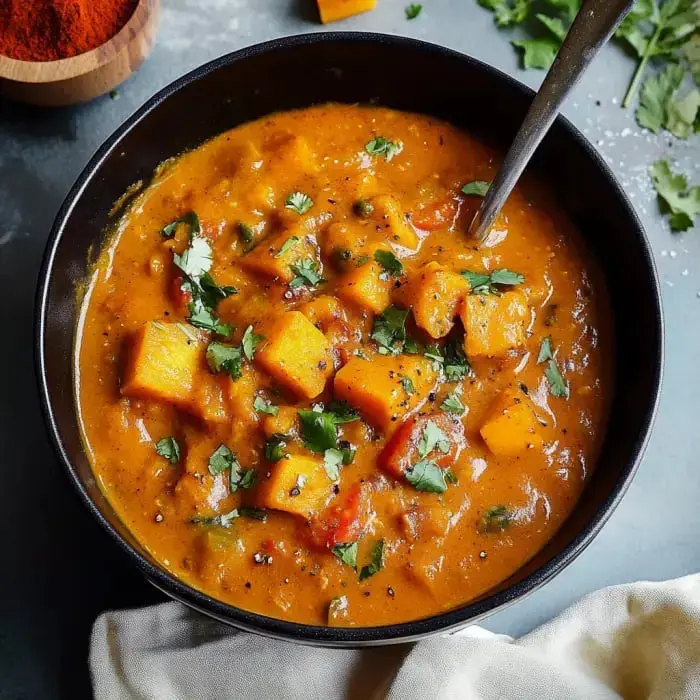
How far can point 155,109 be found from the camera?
3453 mm

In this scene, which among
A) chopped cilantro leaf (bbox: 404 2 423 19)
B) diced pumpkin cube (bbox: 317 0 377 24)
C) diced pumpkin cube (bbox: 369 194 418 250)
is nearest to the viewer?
diced pumpkin cube (bbox: 369 194 418 250)

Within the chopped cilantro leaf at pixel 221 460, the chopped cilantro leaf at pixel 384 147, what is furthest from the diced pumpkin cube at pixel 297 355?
the chopped cilantro leaf at pixel 384 147

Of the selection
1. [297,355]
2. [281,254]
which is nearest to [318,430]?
[297,355]

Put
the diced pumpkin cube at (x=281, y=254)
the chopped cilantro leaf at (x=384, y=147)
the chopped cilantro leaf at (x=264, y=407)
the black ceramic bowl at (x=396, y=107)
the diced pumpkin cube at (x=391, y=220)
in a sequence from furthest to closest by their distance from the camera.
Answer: the chopped cilantro leaf at (x=384, y=147)
the diced pumpkin cube at (x=391, y=220)
the diced pumpkin cube at (x=281, y=254)
the chopped cilantro leaf at (x=264, y=407)
the black ceramic bowl at (x=396, y=107)

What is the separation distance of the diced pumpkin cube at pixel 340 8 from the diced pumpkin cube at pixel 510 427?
192 cm

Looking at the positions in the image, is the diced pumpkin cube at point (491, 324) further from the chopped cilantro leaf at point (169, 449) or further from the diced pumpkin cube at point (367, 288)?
the chopped cilantro leaf at point (169, 449)

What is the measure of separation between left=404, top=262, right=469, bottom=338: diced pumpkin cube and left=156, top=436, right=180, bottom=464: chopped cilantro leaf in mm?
932

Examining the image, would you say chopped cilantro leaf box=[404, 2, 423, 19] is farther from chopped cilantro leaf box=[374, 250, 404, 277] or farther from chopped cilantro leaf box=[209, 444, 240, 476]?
chopped cilantro leaf box=[209, 444, 240, 476]

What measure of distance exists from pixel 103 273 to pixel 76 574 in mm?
1193

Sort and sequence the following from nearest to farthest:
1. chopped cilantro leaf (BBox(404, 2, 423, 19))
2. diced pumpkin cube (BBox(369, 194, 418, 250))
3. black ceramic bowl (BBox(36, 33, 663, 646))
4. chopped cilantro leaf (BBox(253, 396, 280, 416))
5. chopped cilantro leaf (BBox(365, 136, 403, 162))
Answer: black ceramic bowl (BBox(36, 33, 663, 646))
chopped cilantro leaf (BBox(253, 396, 280, 416))
diced pumpkin cube (BBox(369, 194, 418, 250))
chopped cilantro leaf (BBox(365, 136, 403, 162))
chopped cilantro leaf (BBox(404, 2, 423, 19))

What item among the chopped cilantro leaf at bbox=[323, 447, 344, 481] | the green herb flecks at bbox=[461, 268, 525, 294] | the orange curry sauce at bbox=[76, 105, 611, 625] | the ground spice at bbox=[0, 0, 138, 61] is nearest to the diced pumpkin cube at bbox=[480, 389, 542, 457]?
the orange curry sauce at bbox=[76, 105, 611, 625]

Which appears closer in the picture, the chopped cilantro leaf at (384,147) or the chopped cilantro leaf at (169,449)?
the chopped cilantro leaf at (169,449)

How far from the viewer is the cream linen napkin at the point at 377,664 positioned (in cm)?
346

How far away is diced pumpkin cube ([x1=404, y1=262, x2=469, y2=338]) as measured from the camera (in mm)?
3207
